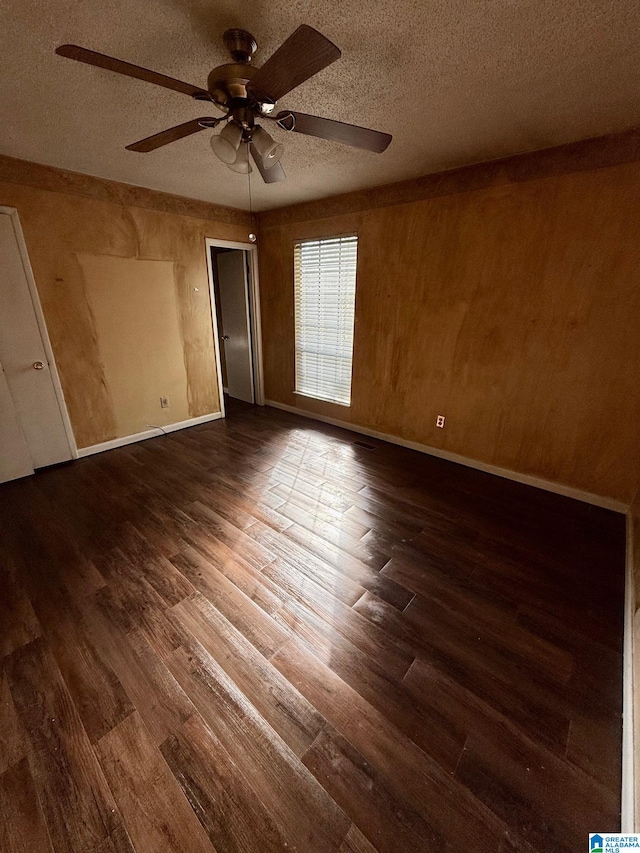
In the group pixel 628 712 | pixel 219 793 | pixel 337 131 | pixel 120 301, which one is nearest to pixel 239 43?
pixel 337 131

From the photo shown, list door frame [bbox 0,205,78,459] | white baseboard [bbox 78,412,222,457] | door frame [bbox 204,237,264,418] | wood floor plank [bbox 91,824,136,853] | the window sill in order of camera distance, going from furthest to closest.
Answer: the window sill → door frame [bbox 204,237,264,418] → white baseboard [bbox 78,412,222,457] → door frame [bbox 0,205,78,459] → wood floor plank [bbox 91,824,136,853]

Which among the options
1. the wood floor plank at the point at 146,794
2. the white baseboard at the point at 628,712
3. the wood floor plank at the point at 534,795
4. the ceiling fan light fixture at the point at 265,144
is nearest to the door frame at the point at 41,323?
the ceiling fan light fixture at the point at 265,144

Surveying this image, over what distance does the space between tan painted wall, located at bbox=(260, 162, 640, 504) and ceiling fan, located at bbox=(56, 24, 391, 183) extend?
4.75 feet

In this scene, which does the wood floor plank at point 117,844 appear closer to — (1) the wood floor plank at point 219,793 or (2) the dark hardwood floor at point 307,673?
(2) the dark hardwood floor at point 307,673

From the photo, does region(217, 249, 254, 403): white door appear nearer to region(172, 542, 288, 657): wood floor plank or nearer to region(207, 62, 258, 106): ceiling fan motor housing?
region(207, 62, 258, 106): ceiling fan motor housing

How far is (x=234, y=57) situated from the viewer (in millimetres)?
1348

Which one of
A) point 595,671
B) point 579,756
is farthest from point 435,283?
point 579,756

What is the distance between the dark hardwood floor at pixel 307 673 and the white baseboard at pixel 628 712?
0.04 m

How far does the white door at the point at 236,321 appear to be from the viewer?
4.30 meters

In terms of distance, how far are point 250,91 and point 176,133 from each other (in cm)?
47

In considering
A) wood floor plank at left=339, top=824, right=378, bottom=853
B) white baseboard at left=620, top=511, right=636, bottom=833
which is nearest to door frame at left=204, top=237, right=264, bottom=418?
wood floor plank at left=339, top=824, right=378, bottom=853

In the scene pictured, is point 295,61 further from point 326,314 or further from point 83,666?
point 326,314

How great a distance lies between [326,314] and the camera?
12.2ft

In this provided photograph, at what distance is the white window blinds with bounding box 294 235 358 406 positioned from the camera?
3.45m
